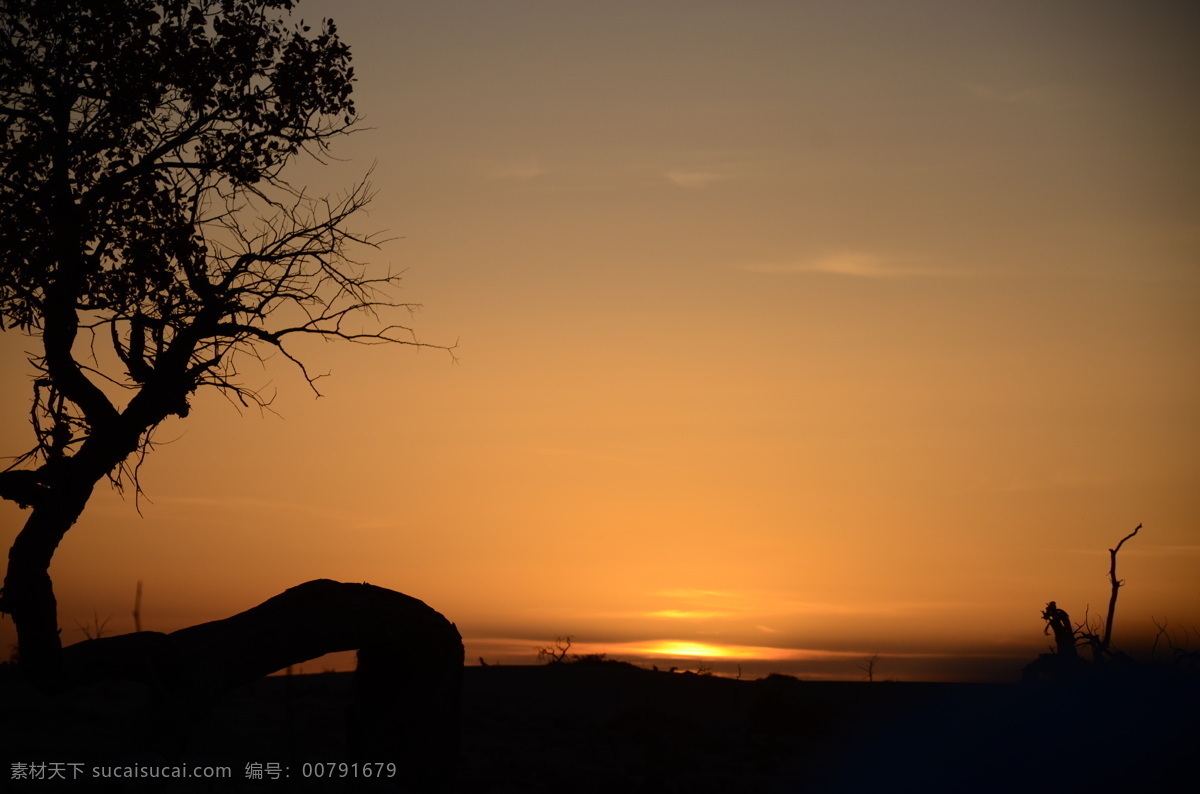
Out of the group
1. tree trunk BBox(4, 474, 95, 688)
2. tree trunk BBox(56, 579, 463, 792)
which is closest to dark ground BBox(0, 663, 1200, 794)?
tree trunk BBox(56, 579, 463, 792)

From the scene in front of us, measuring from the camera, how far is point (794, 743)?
1873 cm

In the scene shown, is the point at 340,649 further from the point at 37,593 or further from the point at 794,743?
the point at 794,743

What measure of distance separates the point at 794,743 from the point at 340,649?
11650mm

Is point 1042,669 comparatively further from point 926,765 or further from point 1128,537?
point 926,765

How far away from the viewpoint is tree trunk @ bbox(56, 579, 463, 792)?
8414 mm

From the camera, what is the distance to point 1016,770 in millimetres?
14195

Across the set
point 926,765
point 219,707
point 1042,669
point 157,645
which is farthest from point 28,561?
point 1042,669

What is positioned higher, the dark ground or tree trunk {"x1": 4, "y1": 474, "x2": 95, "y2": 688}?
tree trunk {"x1": 4, "y1": 474, "x2": 95, "y2": 688}

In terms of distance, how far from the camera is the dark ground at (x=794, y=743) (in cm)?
1380

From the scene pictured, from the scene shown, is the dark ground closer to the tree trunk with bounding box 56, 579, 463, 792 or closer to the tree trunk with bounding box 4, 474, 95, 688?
the tree trunk with bounding box 56, 579, 463, 792

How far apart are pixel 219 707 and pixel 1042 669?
50.5 ft

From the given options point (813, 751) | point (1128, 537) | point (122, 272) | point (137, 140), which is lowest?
point (813, 751)

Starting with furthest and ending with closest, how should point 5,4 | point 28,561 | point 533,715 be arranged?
1. point 533,715
2. point 5,4
3. point 28,561

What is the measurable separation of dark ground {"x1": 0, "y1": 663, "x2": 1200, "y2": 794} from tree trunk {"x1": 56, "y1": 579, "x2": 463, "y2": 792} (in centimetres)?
152
